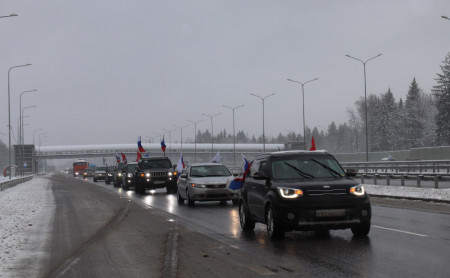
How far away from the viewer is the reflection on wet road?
7.69 meters

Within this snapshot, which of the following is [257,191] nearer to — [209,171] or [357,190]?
[357,190]

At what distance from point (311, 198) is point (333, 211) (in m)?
0.43

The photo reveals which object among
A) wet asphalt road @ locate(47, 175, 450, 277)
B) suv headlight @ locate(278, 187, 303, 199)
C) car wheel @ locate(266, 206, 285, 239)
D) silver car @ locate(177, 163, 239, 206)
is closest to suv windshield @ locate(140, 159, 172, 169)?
silver car @ locate(177, 163, 239, 206)

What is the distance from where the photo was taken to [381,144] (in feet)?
369

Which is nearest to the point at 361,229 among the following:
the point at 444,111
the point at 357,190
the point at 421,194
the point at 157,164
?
the point at 357,190

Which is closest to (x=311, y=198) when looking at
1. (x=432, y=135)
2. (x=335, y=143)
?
(x=432, y=135)

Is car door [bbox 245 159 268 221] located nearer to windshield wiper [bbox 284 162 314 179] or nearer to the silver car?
windshield wiper [bbox 284 162 314 179]

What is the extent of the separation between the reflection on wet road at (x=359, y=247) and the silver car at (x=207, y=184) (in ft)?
17.9

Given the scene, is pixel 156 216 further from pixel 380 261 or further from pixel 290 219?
pixel 380 261

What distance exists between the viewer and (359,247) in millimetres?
9625

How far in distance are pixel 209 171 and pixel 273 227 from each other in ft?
37.7

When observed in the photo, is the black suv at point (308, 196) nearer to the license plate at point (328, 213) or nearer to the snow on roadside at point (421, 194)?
the license plate at point (328, 213)

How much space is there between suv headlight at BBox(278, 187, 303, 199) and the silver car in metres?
10.0

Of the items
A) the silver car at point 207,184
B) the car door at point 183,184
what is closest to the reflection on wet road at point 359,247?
the silver car at point 207,184
